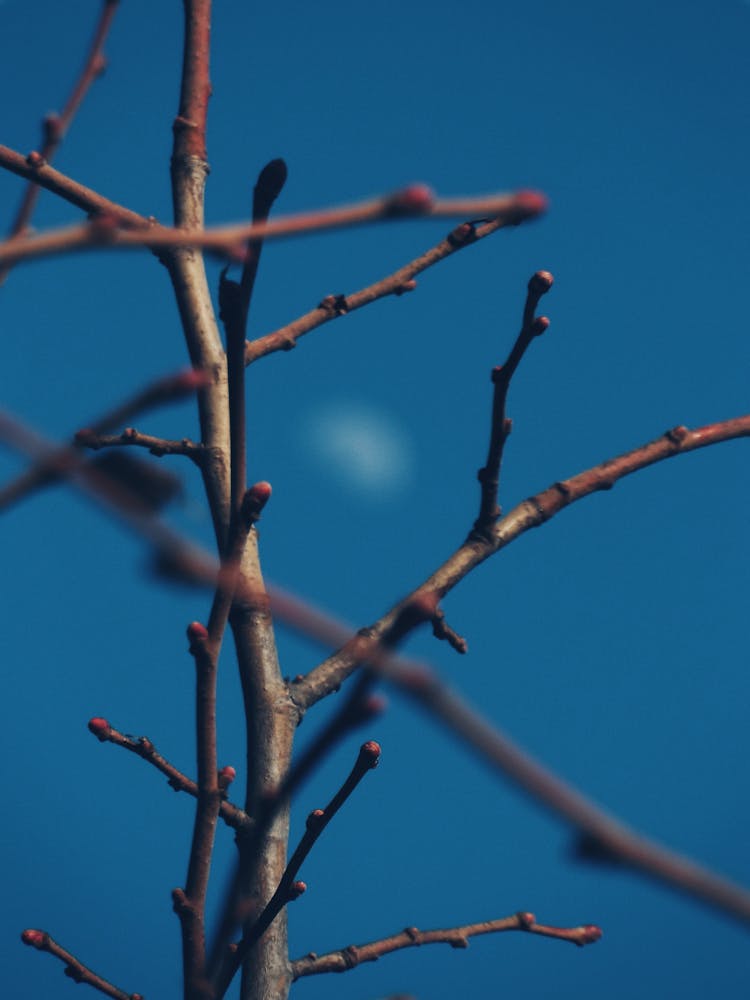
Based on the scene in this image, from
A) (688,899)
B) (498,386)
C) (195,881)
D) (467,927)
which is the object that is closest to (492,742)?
(688,899)

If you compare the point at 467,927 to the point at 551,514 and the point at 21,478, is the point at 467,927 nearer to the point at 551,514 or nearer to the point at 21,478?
the point at 551,514

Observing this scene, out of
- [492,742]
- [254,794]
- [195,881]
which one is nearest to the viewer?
[492,742]

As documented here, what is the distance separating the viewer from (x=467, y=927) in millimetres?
929

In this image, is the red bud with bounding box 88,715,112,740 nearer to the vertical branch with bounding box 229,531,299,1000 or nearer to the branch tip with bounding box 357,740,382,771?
the vertical branch with bounding box 229,531,299,1000

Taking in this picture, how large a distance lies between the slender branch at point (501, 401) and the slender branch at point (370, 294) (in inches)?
9.8

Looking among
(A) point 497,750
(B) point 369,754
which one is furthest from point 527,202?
(B) point 369,754

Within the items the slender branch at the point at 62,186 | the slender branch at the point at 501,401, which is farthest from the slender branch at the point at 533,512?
the slender branch at the point at 62,186

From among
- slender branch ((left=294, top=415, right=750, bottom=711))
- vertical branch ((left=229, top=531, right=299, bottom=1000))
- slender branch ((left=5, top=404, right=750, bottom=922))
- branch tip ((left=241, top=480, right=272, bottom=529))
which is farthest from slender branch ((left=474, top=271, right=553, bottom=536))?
slender branch ((left=5, top=404, right=750, bottom=922))

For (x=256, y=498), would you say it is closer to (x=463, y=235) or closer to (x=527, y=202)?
(x=527, y=202)

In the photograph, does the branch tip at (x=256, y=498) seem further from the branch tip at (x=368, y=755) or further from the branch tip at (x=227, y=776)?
the branch tip at (x=227, y=776)

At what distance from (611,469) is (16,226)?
584 mm

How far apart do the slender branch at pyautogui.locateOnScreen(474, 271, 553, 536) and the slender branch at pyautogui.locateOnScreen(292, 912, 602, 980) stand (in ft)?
1.45

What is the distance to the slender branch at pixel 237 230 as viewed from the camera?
240 millimetres

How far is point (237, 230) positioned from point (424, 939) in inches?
34.7
